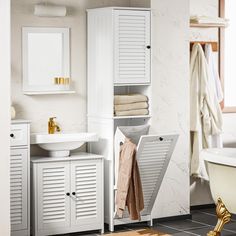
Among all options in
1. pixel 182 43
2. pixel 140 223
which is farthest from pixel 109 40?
pixel 140 223

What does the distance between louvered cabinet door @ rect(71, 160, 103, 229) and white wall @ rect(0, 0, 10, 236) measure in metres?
0.98

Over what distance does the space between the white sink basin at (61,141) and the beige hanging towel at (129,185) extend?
1.31 ft

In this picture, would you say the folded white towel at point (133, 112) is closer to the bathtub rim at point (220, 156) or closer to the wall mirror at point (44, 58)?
the wall mirror at point (44, 58)

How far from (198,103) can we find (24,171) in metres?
2.22

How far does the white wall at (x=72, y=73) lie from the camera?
6.41 metres

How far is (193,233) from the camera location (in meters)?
6.49

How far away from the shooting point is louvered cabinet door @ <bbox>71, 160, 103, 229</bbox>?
6383mm

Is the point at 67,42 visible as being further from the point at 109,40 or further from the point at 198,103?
the point at 198,103

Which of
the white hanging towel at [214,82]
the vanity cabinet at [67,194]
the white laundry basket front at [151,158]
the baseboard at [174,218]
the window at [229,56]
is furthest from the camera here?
the window at [229,56]

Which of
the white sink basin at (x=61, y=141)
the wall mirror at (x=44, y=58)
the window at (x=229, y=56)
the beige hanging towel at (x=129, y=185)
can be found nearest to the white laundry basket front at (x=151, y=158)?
the beige hanging towel at (x=129, y=185)

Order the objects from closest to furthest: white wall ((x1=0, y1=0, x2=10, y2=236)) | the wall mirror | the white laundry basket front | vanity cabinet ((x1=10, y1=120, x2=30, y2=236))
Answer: white wall ((x1=0, y1=0, x2=10, y2=236)), vanity cabinet ((x1=10, y1=120, x2=30, y2=236)), the white laundry basket front, the wall mirror

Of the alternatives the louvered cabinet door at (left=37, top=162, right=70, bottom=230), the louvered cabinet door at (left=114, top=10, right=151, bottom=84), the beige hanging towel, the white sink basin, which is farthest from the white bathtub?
the louvered cabinet door at (left=37, top=162, right=70, bottom=230)

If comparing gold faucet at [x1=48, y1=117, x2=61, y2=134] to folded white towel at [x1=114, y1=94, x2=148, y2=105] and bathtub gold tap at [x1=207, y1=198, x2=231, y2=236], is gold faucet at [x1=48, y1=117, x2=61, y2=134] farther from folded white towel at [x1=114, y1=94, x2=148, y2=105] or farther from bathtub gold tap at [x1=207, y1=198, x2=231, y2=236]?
bathtub gold tap at [x1=207, y1=198, x2=231, y2=236]

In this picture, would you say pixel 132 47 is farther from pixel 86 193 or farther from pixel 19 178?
pixel 19 178
